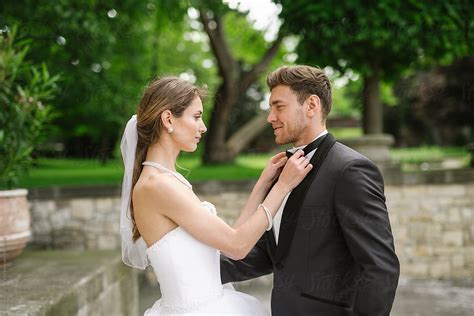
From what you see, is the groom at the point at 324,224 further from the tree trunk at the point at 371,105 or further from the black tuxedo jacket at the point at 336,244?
the tree trunk at the point at 371,105

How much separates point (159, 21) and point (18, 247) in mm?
7478

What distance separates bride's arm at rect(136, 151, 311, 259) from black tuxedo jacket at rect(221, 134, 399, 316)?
98mm

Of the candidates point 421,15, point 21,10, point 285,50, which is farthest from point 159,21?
point 421,15

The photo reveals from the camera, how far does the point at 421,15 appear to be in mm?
6973

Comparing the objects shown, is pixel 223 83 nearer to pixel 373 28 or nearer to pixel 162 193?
pixel 373 28

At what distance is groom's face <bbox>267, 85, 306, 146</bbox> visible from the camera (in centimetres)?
236

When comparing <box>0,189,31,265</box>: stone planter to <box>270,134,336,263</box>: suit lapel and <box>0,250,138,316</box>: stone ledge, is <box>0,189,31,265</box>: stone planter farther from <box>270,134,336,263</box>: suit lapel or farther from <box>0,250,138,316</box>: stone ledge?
<box>270,134,336,263</box>: suit lapel

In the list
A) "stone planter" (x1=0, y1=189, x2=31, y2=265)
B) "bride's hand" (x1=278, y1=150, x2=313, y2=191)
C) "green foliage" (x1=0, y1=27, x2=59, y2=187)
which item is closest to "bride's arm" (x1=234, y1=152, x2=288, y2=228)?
"bride's hand" (x1=278, y1=150, x2=313, y2=191)

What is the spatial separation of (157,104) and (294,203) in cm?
71

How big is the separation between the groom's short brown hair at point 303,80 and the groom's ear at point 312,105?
19 mm

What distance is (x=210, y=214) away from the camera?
222 centimetres

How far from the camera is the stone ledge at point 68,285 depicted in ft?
12.4

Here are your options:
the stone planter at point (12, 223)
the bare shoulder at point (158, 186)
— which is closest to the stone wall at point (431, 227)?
the stone planter at point (12, 223)

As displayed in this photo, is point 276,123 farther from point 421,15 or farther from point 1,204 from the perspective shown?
point 421,15
